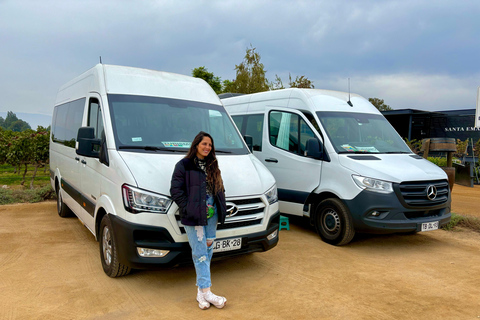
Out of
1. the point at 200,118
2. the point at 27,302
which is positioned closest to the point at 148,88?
the point at 200,118

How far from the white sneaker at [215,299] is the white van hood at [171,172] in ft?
3.33

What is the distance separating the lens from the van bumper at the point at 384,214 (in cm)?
544

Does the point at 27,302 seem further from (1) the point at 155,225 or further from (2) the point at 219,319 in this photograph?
(2) the point at 219,319

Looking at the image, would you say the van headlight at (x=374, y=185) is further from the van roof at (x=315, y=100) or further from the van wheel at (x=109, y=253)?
the van wheel at (x=109, y=253)

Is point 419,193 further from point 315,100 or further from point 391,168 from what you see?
point 315,100

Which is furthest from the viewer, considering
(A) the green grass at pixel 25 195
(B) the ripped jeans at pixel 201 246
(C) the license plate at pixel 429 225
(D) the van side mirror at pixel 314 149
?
(A) the green grass at pixel 25 195

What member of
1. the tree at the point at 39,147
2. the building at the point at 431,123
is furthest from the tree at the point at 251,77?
the tree at the point at 39,147

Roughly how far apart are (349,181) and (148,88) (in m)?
3.17

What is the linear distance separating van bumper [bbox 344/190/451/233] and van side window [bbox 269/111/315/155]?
1.46m

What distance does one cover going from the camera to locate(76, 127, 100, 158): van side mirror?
4465 mm

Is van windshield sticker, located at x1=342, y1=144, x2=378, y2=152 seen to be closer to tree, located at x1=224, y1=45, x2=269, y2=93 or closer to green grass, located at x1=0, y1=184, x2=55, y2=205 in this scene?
green grass, located at x1=0, y1=184, x2=55, y2=205

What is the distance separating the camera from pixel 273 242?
178 inches

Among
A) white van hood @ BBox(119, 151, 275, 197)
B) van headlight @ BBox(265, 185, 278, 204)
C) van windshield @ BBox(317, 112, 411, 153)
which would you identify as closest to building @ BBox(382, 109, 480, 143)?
van windshield @ BBox(317, 112, 411, 153)

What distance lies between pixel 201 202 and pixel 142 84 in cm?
229
